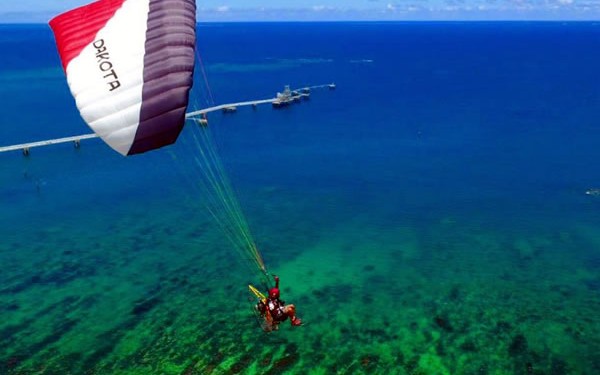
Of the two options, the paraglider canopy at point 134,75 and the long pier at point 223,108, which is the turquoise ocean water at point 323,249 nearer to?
the long pier at point 223,108

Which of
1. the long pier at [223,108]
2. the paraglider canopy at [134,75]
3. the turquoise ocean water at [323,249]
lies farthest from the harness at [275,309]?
the long pier at [223,108]

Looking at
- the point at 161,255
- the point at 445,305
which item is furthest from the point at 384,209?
A: the point at 161,255

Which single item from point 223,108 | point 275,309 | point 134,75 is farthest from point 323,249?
point 223,108

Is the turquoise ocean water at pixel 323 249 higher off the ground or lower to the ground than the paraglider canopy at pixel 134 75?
lower

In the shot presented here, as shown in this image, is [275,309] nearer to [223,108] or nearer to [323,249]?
[323,249]

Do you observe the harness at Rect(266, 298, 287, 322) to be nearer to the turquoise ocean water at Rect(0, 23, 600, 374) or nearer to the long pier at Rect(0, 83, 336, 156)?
the turquoise ocean water at Rect(0, 23, 600, 374)

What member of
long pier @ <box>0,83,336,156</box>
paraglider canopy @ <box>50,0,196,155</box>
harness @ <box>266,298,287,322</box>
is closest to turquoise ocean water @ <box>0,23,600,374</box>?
long pier @ <box>0,83,336,156</box>

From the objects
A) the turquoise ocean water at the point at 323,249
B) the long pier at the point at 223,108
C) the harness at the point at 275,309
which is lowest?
the turquoise ocean water at the point at 323,249

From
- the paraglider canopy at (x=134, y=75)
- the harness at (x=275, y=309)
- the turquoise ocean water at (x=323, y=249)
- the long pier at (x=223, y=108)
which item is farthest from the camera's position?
the long pier at (x=223, y=108)
